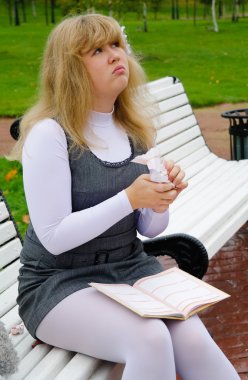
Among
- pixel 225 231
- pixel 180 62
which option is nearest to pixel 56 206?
pixel 225 231

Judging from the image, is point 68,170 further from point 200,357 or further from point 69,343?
point 200,357

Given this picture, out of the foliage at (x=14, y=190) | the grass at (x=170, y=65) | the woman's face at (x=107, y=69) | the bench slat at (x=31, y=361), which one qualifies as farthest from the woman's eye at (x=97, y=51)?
the foliage at (x=14, y=190)

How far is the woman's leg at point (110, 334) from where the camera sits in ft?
7.35

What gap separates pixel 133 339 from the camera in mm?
2283

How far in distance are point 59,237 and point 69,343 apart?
0.35 metres

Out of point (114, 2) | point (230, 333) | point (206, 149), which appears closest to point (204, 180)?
point (206, 149)

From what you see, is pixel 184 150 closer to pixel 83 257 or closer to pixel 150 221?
pixel 150 221

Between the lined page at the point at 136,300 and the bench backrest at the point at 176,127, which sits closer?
the lined page at the point at 136,300

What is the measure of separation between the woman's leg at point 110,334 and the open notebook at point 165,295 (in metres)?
0.04

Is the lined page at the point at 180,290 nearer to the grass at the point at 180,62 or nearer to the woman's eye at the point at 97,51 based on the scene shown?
the woman's eye at the point at 97,51

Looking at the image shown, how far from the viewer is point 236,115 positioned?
18.4 feet

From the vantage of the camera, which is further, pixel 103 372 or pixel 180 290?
pixel 180 290

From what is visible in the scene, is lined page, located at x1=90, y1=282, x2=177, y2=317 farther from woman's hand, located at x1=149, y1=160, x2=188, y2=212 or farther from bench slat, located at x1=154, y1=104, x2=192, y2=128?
bench slat, located at x1=154, y1=104, x2=192, y2=128

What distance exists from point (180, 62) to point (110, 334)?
17803mm
